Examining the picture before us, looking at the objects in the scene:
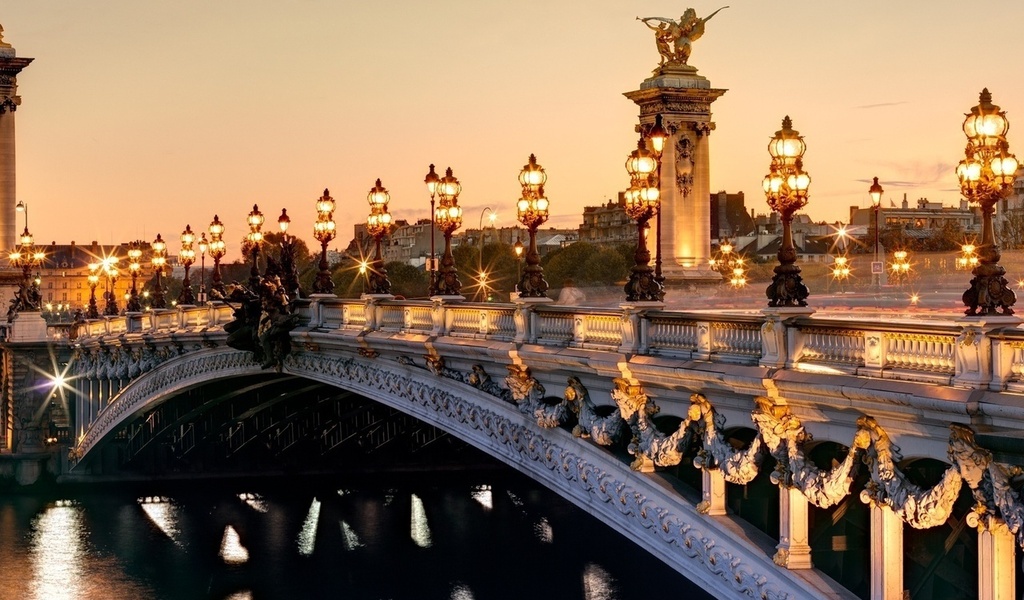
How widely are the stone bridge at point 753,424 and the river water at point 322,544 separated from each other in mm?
12875

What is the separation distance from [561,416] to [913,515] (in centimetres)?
1113

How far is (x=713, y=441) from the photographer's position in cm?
2469

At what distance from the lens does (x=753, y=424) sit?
24.0 m

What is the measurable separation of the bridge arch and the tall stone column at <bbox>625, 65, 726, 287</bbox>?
87.4ft

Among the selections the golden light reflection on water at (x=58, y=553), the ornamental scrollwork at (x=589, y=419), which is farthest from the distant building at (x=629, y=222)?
the ornamental scrollwork at (x=589, y=419)

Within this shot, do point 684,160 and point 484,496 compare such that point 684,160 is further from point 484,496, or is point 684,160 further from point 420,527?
point 420,527

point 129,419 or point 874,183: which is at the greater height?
point 874,183

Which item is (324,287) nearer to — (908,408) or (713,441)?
(713,441)

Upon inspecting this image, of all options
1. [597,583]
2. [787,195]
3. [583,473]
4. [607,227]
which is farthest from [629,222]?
[787,195]

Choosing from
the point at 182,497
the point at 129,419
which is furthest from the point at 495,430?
the point at 182,497

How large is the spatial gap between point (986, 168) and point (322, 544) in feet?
137

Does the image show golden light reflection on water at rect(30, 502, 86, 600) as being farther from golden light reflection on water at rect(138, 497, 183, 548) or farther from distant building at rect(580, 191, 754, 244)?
distant building at rect(580, 191, 754, 244)

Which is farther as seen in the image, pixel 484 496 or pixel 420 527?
pixel 484 496

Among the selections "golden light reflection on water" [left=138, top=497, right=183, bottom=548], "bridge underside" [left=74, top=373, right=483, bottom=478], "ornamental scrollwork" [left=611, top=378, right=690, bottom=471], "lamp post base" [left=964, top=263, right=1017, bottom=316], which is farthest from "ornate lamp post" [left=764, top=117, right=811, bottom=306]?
"bridge underside" [left=74, top=373, right=483, bottom=478]
